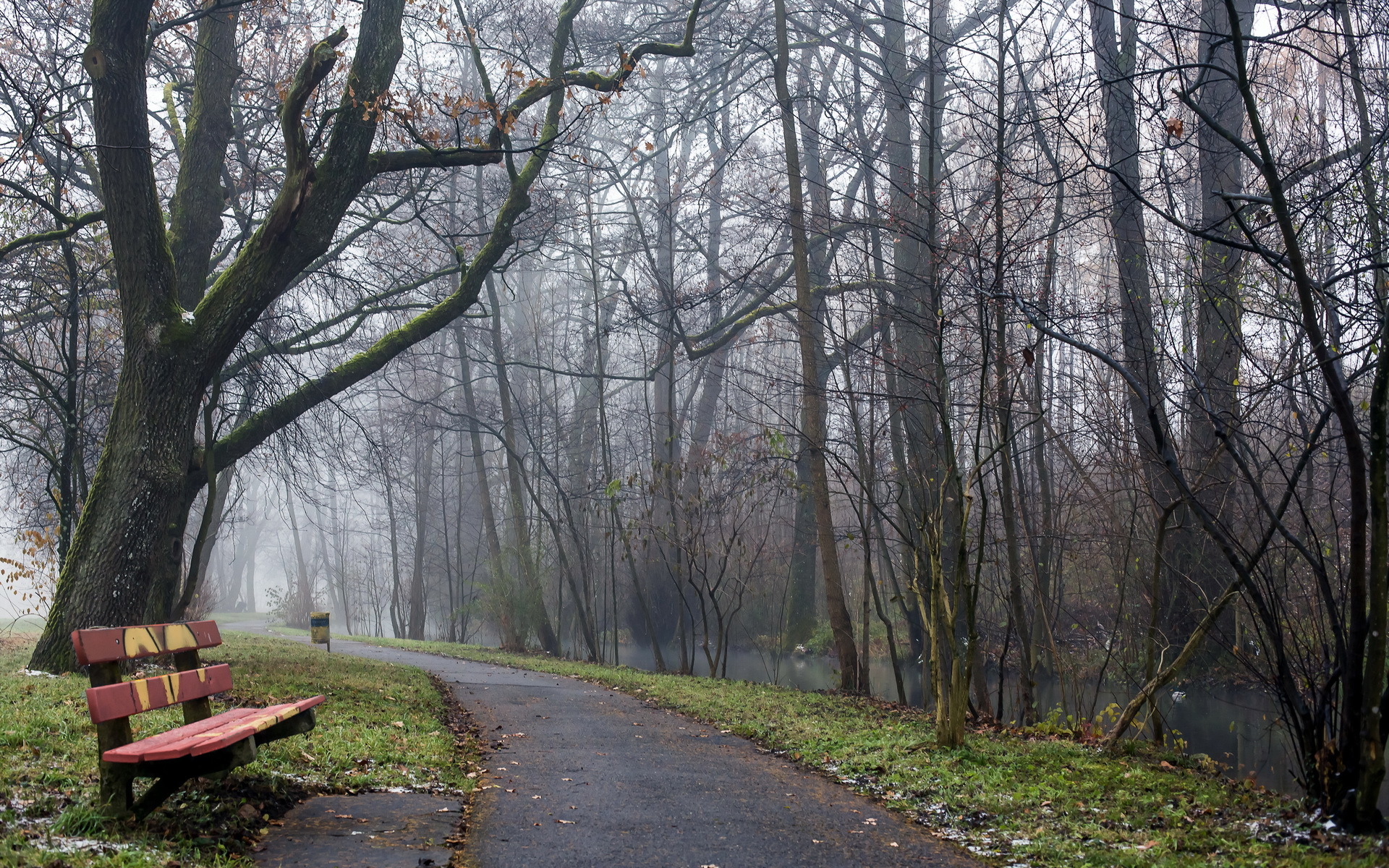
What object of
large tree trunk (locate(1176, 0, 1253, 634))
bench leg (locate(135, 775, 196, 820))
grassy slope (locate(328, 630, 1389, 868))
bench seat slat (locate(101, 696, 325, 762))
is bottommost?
grassy slope (locate(328, 630, 1389, 868))

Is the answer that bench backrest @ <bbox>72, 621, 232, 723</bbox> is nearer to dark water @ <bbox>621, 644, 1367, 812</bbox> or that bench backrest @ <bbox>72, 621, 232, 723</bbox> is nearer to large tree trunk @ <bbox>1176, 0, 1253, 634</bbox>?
large tree trunk @ <bbox>1176, 0, 1253, 634</bbox>

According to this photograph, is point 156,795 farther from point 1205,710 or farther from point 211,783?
point 1205,710

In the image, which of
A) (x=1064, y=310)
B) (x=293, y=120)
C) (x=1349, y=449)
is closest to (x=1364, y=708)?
(x=1349, y=449)

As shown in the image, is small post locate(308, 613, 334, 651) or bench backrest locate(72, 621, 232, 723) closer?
bench backrest locate(72, 621, 232, 723)

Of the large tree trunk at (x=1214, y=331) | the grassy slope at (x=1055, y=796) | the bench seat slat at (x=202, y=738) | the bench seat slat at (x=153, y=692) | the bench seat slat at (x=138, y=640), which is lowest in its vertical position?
the grassy slope at (x=1055, y=796)

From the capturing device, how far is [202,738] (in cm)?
393

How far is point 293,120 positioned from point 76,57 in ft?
8.07

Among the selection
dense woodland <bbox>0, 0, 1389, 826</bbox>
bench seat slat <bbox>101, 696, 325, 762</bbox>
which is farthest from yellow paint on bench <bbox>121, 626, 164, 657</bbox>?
dense woodland <bbox>0, 0, 1389, 826</bbox>

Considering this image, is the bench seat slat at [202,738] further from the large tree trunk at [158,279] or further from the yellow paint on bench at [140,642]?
the large tree trunk at [158,279]

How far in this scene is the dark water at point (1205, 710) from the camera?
9.77 m

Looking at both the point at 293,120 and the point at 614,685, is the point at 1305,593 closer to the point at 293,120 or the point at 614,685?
the point at 614,685

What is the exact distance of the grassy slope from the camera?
4.41 m

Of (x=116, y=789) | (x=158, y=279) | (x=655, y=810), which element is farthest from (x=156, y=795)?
(x=158, y=279)

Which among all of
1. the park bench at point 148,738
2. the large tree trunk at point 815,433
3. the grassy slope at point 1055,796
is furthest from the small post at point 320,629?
the park bench at point 148,738
